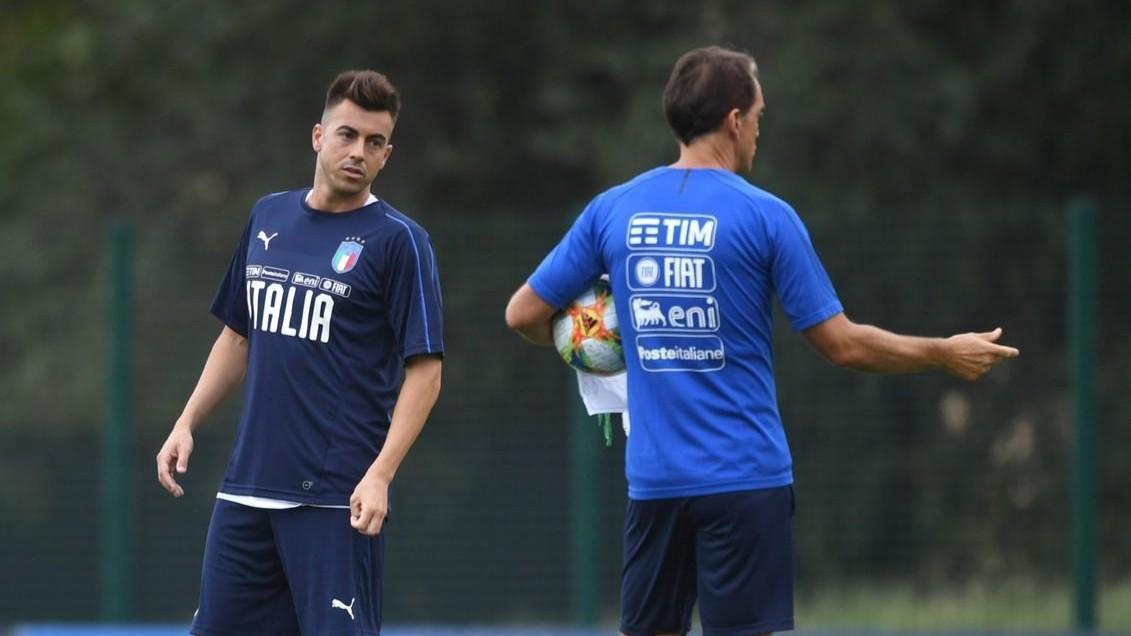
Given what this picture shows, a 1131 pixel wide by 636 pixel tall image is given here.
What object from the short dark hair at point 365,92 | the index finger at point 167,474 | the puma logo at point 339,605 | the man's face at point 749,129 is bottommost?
the puma logo at point 339,605

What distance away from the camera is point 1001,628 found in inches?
373

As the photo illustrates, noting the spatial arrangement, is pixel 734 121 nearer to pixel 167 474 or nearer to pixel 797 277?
pixel 797 277

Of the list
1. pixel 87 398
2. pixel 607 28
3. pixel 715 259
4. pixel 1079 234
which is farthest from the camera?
pixel 607 28

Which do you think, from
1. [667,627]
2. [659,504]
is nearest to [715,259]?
[659,504]

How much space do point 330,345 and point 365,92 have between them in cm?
69

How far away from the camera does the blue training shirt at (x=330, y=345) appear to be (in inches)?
185

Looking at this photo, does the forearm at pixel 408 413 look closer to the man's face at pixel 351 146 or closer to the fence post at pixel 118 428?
the man's face at pixel 351 146

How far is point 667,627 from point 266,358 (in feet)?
4.36

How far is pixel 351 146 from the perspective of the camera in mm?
4719

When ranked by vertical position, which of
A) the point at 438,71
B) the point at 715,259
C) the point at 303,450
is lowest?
the point at 303,450

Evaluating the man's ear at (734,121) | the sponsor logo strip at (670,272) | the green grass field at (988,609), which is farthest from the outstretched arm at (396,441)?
the green grass field at (988,609)

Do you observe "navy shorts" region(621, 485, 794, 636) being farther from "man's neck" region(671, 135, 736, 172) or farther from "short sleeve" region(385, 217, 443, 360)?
"man's neck" region(671, 135, 736, 172)

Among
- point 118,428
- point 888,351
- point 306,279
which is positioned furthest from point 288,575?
point 118,428

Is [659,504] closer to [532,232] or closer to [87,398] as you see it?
[532,232]
